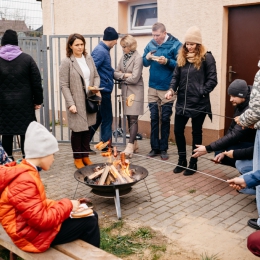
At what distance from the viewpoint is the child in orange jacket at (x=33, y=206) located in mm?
2830

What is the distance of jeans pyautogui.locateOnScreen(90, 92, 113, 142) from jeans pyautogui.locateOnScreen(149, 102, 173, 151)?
80 centimetres

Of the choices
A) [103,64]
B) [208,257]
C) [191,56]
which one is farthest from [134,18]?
[208,257]

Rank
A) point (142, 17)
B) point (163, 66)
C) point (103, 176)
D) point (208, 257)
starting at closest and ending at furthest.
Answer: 1. point (208, 257)
2. point (103, 176)
3. point (163, 66)
4. point (142, 17)

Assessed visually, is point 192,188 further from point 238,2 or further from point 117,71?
point 238,2

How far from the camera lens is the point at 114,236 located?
419 centimetres

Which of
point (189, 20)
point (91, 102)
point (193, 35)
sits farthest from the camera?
point (189, 20)

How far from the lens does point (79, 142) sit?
259 inches

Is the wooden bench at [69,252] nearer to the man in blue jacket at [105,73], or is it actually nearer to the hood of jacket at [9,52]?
Result: the hood of jacket at [9,52]

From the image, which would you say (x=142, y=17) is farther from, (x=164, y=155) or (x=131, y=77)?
(x=164, y=155)

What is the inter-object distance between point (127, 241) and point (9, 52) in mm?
3393

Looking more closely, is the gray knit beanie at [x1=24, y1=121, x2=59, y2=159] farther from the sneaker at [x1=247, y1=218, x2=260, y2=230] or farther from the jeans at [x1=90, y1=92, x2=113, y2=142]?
the jeans at [x1=90, y1=92, x2=113, y2=142]

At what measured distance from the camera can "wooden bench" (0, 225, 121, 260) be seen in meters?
2.98

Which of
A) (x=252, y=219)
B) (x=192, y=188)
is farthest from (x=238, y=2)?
(x=252, y=219)

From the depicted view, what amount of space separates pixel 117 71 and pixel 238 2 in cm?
243
